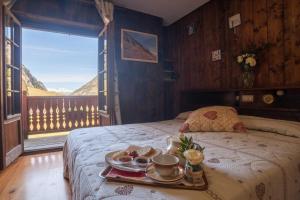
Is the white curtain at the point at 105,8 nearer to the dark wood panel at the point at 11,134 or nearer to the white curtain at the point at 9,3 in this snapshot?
the white curtain at the point at 9,3

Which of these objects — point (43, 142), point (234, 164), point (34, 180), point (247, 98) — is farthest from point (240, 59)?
point (43, 142)

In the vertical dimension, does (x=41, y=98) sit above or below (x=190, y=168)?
above

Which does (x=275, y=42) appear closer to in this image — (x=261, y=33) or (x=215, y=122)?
(x=261, y=33)

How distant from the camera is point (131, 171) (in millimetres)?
854

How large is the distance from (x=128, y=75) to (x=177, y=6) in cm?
141

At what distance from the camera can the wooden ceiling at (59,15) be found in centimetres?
264

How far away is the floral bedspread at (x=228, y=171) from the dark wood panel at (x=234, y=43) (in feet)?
2.94

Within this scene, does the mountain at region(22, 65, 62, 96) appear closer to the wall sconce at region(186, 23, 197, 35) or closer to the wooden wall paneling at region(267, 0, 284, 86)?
the wall sconce at region(186, 23, 197, 35)

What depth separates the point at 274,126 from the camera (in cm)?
170

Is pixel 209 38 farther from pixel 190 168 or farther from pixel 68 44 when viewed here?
pixel 68 44

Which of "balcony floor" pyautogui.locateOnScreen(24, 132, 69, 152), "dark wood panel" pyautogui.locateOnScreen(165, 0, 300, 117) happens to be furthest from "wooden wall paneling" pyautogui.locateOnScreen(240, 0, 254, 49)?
"balcony floor" pyautogui.locateOnScreen(24, 132, 69, 152)

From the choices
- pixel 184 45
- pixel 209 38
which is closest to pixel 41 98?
pixel 184 45

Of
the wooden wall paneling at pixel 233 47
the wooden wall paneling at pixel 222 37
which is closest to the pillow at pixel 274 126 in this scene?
the wooden wall paneling at pixel 233 47

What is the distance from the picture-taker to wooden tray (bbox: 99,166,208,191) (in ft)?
2.41
